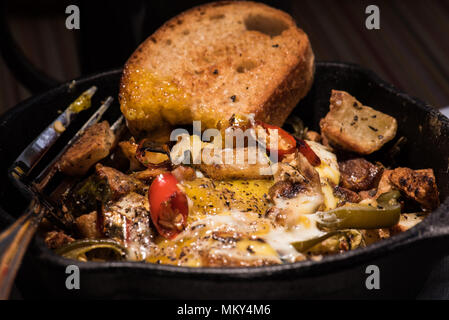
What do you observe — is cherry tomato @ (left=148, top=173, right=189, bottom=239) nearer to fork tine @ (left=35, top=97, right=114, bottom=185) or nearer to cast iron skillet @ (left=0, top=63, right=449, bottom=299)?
cast iron skillet @ (left=0, top=63, right=449, bottom=299)

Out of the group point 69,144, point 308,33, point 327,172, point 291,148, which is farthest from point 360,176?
point 308,33

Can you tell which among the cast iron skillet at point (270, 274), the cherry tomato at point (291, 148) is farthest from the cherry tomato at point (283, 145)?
the cast iron skillet at point (270, 274)

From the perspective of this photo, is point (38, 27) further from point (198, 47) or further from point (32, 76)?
point (198, 47)

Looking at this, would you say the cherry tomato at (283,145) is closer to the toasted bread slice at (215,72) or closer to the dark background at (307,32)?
the toasted bread slice at (215,72)

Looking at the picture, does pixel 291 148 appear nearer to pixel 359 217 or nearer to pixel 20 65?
pixel 359 217

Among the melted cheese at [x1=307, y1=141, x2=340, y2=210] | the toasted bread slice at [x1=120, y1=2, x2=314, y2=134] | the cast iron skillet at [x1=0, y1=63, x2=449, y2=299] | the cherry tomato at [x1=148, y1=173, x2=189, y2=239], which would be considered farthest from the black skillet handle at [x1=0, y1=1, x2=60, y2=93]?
the melted cheese at [x1=307, y1=141, x2=340, y2=210]
